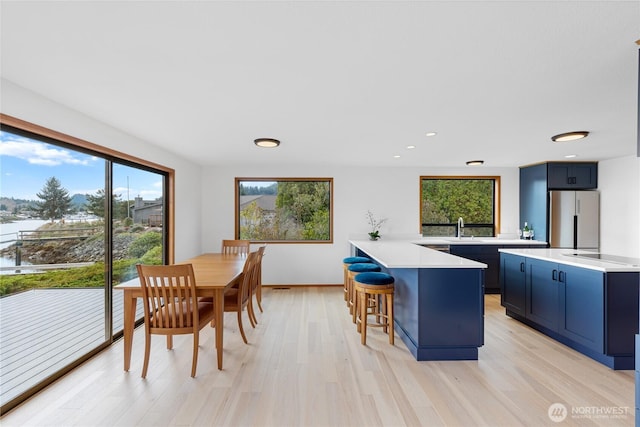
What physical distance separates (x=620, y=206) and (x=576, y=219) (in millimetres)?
582

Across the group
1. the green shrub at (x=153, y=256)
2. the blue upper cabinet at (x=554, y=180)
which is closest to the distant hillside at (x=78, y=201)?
the green shrub at (x=153, y=256)

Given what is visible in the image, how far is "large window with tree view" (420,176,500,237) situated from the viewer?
17.3 ft

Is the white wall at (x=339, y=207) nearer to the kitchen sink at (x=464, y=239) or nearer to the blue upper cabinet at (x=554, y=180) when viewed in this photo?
the blue upper cabinet at (x=554, y=180)

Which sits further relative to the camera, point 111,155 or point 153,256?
point 153,256

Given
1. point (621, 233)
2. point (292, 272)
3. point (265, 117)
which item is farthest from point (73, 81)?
point (621, 233)

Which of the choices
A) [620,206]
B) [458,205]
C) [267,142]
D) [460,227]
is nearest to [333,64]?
[267,142]

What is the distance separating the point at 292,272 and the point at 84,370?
10.3 ft

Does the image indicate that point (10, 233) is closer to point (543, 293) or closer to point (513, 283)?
point (543, 293)

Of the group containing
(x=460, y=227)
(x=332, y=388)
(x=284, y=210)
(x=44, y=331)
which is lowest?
(x=332, y=388)

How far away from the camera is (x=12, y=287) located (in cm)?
202

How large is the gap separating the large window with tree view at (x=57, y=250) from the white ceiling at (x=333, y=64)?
535 mm

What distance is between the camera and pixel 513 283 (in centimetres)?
347

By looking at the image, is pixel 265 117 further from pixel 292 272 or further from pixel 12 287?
pixel 292 272

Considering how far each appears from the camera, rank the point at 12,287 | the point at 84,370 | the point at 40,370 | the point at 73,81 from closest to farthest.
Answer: the point at 73,81 → the point at 12,287 → the point at 40,370 → the point at 84,370
